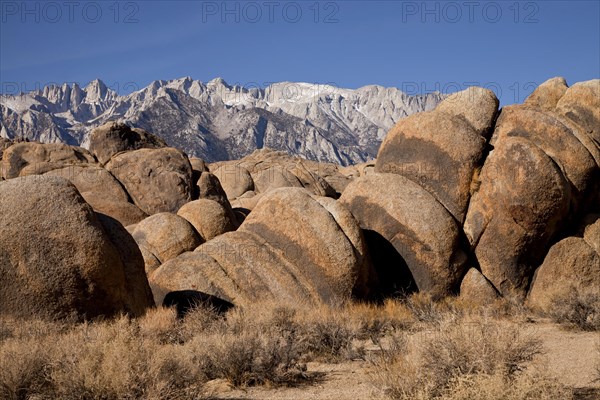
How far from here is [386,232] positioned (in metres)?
15.0

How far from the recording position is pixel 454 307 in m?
14.1

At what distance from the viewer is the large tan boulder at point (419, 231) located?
14.8 m

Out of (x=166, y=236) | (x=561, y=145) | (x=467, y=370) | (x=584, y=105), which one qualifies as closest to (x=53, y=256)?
(x=467, y=370)

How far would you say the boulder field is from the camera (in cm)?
987

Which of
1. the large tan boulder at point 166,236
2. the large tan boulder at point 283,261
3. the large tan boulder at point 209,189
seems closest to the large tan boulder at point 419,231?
the large tan boulder at point 283,261

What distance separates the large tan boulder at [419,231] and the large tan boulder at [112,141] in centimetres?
1835

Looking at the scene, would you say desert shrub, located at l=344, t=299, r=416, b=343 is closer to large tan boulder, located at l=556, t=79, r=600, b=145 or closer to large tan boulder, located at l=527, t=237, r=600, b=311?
large tan boulder, located at l=527, t=237, r=600, b=311

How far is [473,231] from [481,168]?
154cm

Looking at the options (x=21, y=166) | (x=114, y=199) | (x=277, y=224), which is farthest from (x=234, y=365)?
(x=21, y=166)

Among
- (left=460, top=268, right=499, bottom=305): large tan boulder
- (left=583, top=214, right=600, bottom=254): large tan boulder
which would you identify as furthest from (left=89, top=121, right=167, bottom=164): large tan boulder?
(left=583, top=214, right=600, bottom=254): large tan boulder

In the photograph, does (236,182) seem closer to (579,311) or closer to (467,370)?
(579,311)

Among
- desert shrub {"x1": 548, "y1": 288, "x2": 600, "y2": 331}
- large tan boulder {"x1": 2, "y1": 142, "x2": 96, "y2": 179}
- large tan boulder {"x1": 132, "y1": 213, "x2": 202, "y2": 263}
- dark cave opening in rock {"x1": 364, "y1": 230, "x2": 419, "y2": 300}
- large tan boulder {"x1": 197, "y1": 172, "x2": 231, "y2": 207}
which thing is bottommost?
desert shrub {"x1": 548, "y1": 288, "x2": 600, "y2": 331}

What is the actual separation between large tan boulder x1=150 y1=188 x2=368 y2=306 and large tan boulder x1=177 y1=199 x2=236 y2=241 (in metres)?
4.59

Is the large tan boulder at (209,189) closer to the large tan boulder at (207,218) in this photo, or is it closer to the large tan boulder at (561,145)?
the large tan boulder at (207,218)
